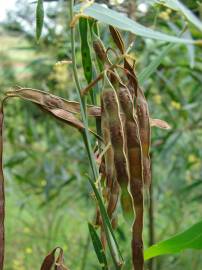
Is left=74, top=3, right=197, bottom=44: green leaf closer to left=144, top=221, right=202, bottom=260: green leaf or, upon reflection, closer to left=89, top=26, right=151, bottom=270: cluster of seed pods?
left=89, top=26, right=151, bottom=270: cluster of seed pods

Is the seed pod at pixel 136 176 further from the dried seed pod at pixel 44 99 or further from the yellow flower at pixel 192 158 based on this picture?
the yellow flower at pixel 192 158

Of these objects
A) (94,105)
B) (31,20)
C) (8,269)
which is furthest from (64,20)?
(8,269)

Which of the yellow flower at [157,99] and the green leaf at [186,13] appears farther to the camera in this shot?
the yellow flower at [157,99]

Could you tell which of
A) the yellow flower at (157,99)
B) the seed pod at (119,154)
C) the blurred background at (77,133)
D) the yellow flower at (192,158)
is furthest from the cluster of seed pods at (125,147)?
the yellow flower at (192,158)

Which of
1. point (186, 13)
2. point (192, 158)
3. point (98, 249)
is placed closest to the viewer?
point (186, 13)

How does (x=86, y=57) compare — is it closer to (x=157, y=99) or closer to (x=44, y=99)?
(x=44, y=99)

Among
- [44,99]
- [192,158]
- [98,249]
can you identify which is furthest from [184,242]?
[192,158]

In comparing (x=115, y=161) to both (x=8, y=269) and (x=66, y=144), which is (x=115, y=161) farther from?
(x=8, y=269)

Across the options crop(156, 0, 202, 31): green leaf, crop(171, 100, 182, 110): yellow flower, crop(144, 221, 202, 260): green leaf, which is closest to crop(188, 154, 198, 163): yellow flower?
crop(171, 100, 182, 110): yellow flower
